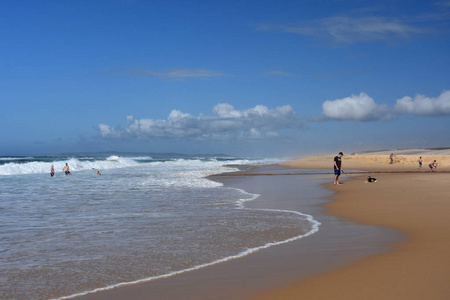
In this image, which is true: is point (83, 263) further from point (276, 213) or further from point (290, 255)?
point (276, 213)

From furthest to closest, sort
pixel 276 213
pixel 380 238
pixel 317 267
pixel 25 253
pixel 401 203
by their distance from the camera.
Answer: pixel 401 203
pixel 276 213
pixel 380 238
pixel 25 253
pixel 317 267

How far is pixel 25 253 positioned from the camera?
7.93 m

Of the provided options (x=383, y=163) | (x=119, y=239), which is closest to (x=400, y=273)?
(x=119, y=239)

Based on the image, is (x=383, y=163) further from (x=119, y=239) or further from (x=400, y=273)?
(x=400, y=273)

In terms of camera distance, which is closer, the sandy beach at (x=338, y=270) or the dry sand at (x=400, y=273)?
the dry sand at (x=400, y=273)

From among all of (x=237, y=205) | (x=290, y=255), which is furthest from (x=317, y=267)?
(x=237, y=205)

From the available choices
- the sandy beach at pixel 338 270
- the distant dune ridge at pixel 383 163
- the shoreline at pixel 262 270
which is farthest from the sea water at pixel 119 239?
the distant dune ridge at pixel 383 163

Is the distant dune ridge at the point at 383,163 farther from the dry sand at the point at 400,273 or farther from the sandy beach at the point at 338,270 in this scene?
the sandy beach at the point at 338,270

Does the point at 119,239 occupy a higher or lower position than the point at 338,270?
lower

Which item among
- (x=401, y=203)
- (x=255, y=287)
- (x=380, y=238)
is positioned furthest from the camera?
(x=401, y=203)

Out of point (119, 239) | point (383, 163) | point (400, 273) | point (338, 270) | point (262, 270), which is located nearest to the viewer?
point (400, 273)

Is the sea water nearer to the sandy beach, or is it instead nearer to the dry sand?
the sandy beach

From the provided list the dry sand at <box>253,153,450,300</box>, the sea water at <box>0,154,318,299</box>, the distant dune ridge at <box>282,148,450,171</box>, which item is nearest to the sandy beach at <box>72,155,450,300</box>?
the dry sand at <box>253,153,450,300</box>

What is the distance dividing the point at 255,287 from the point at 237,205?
958cm
